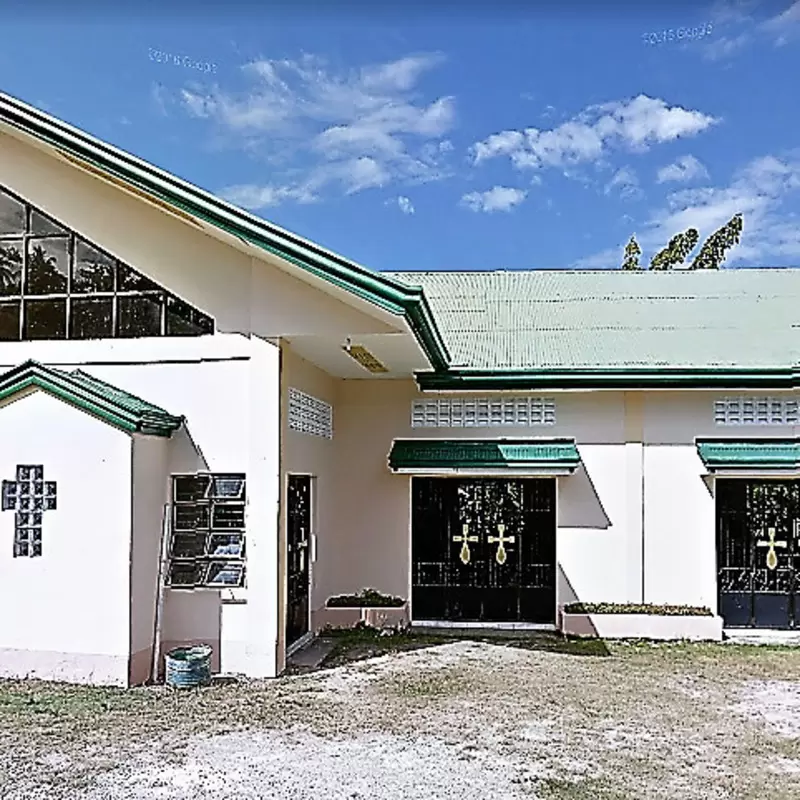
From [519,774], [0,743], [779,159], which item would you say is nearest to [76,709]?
[0,743]

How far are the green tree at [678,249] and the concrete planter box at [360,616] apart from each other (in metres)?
23.4

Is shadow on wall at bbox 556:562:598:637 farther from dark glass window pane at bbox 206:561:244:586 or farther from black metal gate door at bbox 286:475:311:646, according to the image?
dark glass window pane at bbox 206:561:244:586

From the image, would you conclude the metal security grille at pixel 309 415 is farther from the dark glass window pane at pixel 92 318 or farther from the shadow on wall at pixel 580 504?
the shadow on wall at pixel 580 504

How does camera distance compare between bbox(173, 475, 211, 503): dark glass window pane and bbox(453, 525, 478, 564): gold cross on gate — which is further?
bbox(453, 525, 478, 564): gold cross on gate

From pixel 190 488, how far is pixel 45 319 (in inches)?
98.7

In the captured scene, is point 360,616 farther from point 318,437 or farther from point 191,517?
point 191,517

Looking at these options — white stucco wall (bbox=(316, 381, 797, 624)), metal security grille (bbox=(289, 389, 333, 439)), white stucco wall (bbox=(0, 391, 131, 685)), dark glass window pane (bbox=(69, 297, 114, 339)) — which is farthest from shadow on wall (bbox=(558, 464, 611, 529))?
dark glass window pane (bbox=(69, 297, 114, 339))

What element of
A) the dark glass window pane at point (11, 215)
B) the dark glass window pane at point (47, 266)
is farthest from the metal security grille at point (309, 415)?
the dark glass window pane at point (11, 215)

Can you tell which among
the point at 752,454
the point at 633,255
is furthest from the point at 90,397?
the point at 633,255

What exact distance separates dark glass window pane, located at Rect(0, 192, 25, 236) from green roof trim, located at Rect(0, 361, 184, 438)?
1775 millimetres

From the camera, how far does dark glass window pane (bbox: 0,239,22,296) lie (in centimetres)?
1010

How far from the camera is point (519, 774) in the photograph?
647 centimetres

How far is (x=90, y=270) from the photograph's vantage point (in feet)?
32.7

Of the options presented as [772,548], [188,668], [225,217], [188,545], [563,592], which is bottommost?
[188,668]
